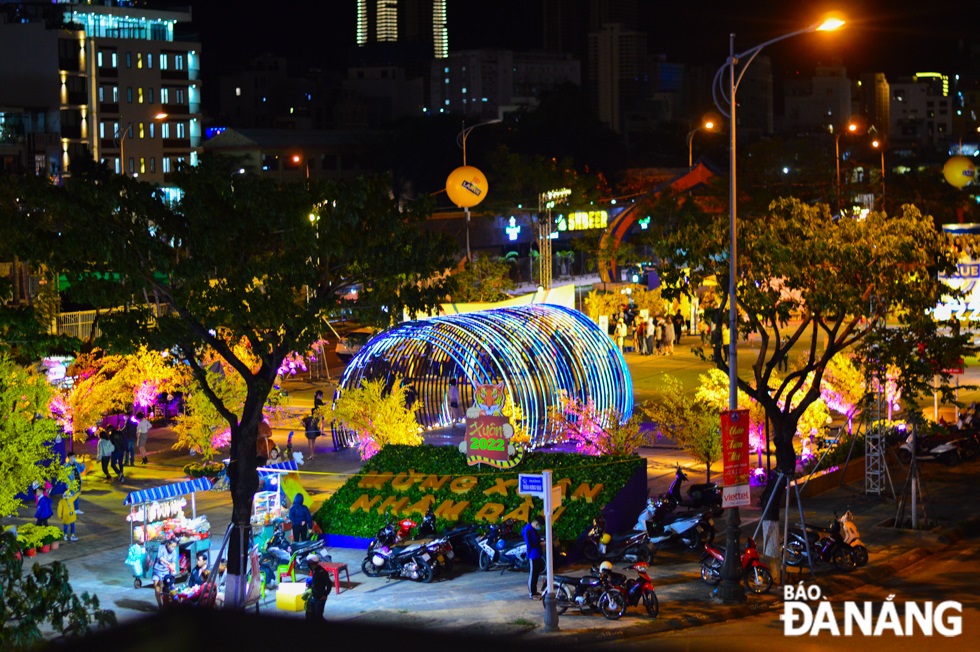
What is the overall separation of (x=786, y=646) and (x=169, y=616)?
15132 millimetres

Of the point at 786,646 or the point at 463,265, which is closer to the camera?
the point at 786,646

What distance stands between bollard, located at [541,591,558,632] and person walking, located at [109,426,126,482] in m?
15.5

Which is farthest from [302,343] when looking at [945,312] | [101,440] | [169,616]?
[945,312]

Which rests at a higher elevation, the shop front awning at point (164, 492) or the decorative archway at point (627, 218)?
the decorative archway at point (627, 218)

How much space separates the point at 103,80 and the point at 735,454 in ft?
244

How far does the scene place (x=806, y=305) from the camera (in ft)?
73.7

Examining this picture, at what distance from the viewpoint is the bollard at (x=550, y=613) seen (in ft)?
61.3

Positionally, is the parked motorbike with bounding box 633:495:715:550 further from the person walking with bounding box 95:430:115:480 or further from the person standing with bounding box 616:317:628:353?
the person standing with bounding box 616:317:628:353

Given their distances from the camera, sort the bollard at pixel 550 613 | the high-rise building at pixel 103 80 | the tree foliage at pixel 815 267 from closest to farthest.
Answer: the bollard at pixel 550 613 → the tree foliage at pixel 815 267 → the high-rise building at pixel 103 80

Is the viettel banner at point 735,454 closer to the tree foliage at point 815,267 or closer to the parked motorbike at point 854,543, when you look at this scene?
the tree foliage at point 815,267

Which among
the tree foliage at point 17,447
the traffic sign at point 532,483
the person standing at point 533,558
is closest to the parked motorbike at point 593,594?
the person standing at point 533,558

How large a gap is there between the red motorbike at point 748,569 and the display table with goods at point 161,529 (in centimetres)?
837

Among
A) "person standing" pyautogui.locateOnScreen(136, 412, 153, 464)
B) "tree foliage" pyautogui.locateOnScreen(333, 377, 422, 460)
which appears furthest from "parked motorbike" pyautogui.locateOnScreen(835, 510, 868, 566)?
"person standing" pyautogui.locateOnScreen(136, 412, 153, 464)

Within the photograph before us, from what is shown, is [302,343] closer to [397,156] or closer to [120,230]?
[120,230]
